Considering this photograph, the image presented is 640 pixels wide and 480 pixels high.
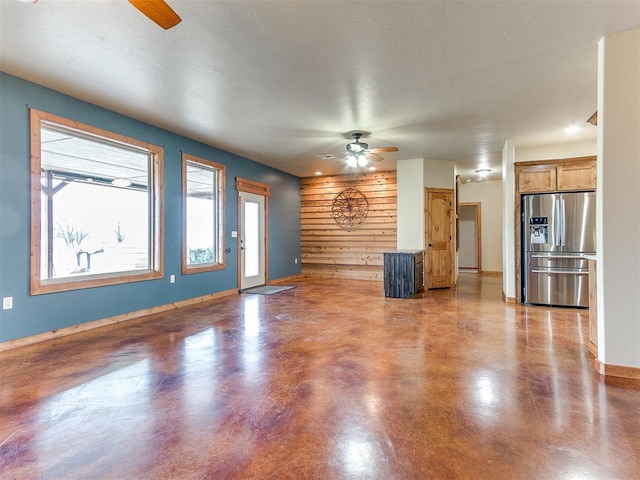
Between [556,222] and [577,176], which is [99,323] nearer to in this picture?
[556,222]

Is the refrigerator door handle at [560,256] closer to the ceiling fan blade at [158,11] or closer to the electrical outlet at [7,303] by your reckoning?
the ceiling fan blade at [158,11]

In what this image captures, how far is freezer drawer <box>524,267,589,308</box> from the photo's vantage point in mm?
4977

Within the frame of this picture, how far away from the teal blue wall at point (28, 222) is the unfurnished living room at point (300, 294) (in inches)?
0.9

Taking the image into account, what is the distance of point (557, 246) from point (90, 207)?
6.54 m

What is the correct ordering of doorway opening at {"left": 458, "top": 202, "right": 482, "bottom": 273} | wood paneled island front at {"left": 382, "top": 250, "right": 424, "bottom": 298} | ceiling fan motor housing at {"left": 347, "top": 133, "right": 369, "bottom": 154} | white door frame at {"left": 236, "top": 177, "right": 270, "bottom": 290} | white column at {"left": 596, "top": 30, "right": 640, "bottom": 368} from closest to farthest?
1. white column at {"left": 596, "top": 30, "right": 640, "bottom": 368}
2. ceiling fan motor housing at {"left": 347, "top": 133, "right": 369, "bottom": 154}
3. wood paneled island front at {"left": 382, "top": 250, "right": 424, "bottom": 298}
4. white door frame at {"left": 236, "top": 177, "right": 270, "bottom": 290}
5. doorway opening at {"left": 458, "top": 202, "right": 482, "bottom": 273}

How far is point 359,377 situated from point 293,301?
3.20 m

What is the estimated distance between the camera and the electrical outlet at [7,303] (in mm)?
3273

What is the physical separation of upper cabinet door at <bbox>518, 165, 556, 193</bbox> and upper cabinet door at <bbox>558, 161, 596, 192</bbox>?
0.10 m

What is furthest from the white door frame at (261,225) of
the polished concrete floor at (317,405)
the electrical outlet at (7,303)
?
the electrical outlet at (7,303)

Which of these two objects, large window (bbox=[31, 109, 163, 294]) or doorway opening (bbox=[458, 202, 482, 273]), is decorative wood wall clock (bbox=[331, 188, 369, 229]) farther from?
large window (bbox=[31, 109, 163, 294])

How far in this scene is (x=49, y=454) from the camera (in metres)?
1.75

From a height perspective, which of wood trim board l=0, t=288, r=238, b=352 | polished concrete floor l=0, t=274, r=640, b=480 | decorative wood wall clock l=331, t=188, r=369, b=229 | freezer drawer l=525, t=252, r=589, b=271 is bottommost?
polished concrete floor l=0, t=274, r=640, b=480

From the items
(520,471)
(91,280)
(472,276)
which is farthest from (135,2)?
(472,276)

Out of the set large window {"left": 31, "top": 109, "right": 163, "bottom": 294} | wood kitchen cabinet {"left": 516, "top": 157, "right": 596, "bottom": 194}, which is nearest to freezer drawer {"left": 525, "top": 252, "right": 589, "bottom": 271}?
wood kitchen cabinet {"left": 516, "top": 157, "right": 596, "bottom": 194}
